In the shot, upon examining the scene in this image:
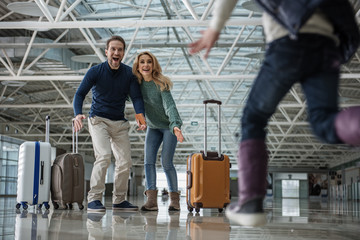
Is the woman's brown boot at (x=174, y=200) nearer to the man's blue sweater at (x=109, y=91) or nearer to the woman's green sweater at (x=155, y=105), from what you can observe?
the woman's green sweater at (x=155, y=105)

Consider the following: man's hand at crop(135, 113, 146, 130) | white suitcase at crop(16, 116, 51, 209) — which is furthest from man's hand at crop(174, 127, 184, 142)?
white suitcase at crop(16, 116, 51, 209)

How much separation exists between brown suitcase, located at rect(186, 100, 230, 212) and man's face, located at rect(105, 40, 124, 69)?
1.56m

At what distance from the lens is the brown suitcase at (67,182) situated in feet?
24.3

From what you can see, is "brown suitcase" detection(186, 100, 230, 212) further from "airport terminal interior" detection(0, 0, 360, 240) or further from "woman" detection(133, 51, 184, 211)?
"woman" detection(133, 51, 184, 211)

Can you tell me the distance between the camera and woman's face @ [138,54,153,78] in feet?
20.9

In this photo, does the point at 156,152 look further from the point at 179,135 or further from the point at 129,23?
the point at 129,23

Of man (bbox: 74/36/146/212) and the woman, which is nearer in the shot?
man (bbox: 74/36/146/212)

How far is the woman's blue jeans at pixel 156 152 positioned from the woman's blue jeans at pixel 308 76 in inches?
177

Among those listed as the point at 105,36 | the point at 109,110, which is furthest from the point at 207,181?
the point at 105,36

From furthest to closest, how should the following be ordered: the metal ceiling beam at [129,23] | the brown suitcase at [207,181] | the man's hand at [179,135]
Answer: the metal ceiling beam at [129,23], the brown suitcase at [207,181], the man's hand at [179,135]

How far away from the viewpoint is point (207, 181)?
696 centimetres

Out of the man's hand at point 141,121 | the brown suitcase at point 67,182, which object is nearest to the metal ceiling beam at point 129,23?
the brown suitcase at point 67,182

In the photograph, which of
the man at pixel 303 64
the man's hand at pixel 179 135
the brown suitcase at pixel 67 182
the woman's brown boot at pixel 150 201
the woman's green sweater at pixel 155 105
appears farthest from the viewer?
the brown suitcase at pixel 67 182

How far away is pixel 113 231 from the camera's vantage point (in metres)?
3.59
